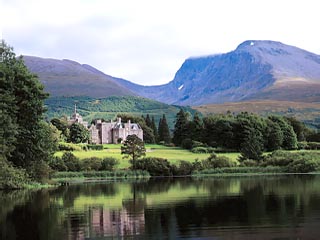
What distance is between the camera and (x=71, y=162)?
82.9 m

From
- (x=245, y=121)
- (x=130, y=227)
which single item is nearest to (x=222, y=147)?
(x=245, y=121)

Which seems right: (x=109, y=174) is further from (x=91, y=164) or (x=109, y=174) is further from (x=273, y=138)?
(x=273, y=138)

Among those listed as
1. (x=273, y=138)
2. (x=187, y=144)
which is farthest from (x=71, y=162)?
(x=273, y=138)

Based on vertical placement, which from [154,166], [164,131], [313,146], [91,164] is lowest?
[154,166]

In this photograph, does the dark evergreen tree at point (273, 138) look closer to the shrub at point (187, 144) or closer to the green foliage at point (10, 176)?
the shrub at point (187, 144)

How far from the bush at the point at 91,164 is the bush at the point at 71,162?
2.44 feet

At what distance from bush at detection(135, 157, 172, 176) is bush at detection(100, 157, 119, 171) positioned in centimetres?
364

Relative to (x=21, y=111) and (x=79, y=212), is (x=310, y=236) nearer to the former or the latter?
(x=79, y=212)

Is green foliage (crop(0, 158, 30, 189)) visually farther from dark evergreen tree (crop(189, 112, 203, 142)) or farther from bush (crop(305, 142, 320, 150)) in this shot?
dark evergreen tree (crop(189, 112, 203, 142))

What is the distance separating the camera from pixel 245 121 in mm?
109312

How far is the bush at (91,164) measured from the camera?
3289 inches

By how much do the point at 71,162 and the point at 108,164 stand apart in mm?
5757

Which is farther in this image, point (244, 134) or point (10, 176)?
point (244, 134)

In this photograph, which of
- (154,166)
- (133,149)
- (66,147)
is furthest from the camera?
(66,147)
